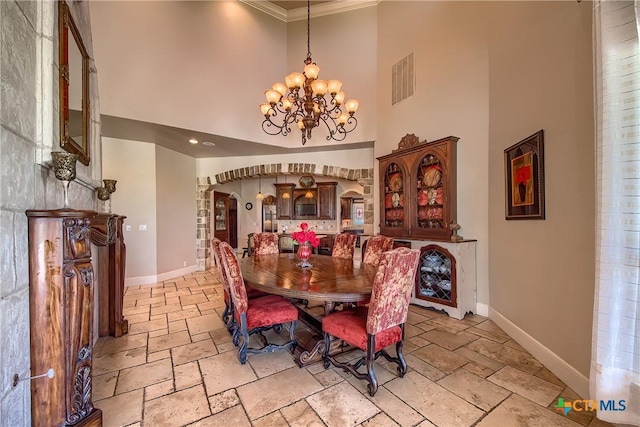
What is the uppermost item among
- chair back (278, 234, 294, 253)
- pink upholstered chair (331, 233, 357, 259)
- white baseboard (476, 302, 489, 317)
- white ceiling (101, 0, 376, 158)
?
white ceiling (101, 0, 376, 158)

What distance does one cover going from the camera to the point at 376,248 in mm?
3084

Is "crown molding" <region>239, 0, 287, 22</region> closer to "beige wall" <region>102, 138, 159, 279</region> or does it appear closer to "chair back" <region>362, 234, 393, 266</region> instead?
"beige wall" <region>102, 138, 159, 279</region>

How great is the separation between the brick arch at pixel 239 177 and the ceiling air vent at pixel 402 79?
153cm

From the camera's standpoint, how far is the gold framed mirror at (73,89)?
1.82m

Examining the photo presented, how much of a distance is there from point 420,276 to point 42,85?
4007 millimetres

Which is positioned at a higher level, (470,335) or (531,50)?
(531,50)

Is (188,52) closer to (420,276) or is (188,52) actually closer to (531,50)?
(531,50)

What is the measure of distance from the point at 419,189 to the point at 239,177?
411 centimetres

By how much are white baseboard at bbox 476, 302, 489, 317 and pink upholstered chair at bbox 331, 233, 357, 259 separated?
5.62 ft

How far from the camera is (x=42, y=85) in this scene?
144 centimetres

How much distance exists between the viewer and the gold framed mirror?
1821 millimetres

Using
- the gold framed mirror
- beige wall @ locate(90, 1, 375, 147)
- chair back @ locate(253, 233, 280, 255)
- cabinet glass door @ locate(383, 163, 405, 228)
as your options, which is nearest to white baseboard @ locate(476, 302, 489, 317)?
cabinet glass door @ locate(383, 163, 405, 228)

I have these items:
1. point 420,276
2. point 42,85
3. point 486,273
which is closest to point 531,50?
point 486,273

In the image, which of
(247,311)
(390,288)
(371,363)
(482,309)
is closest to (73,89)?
(247,311)
